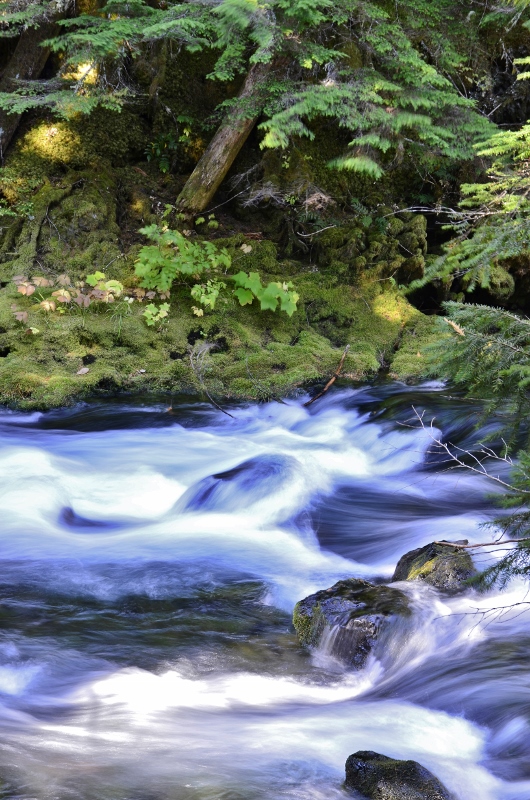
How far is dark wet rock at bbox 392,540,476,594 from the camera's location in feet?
14.7

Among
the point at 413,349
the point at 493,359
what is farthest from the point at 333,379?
the point at 493,359

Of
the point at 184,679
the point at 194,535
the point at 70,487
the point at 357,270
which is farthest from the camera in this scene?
the point at 357,270

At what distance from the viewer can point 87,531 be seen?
5.99m

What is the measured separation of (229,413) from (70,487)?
7.55 feet

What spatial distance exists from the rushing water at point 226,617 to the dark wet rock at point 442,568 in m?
0.10

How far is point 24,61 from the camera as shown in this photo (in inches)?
404

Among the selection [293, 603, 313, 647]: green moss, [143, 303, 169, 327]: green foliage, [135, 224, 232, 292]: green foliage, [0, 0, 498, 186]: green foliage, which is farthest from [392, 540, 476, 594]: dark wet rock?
→ [135, 224, 232, 292]: green foliage

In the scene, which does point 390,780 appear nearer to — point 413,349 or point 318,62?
point 413,349

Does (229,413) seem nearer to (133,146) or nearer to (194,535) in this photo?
(194,535)

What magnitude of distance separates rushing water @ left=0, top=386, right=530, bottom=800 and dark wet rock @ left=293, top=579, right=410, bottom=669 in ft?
0.31

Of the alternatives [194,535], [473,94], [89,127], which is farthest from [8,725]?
[473,94]

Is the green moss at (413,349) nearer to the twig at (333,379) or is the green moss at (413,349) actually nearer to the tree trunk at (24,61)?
the twig at (333,379)

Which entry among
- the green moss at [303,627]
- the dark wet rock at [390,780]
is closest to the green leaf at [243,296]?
the green moss at [303,627]

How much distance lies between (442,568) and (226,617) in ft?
4.57
